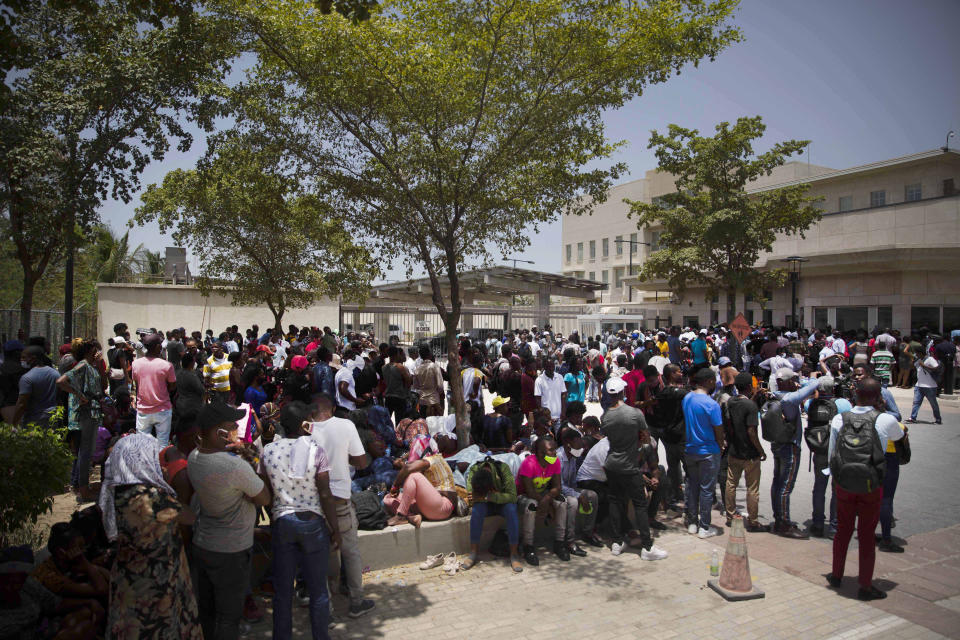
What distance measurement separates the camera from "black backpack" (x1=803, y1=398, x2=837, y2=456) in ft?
22.2

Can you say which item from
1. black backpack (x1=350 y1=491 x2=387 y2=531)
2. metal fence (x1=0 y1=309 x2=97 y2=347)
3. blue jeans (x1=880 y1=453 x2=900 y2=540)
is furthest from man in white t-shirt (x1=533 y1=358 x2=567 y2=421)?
metal fence (x1=0 y1=309 x2=97 y2=347)

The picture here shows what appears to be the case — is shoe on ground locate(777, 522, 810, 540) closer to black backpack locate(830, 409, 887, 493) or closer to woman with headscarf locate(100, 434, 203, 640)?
black backpack locate(830, 409, 887, 493)

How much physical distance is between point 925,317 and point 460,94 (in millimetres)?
27765

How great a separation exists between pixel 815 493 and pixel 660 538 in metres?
1.79

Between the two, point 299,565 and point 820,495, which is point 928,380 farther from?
point 299,565

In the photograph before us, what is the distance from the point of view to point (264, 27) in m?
7.20

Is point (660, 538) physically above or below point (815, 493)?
below

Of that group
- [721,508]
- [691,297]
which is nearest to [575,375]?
[721,508]

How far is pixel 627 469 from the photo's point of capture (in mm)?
6453

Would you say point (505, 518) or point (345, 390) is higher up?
point (345, 390)

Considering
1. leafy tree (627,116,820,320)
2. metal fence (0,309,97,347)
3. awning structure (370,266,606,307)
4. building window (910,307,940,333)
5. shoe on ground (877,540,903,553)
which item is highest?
leafy tree (627,116,820,320)

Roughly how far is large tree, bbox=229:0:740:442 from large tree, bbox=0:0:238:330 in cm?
197

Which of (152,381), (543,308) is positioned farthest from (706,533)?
(543,308)

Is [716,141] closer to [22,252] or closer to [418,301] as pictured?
[418,301]
